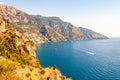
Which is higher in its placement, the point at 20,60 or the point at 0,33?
the point at 0,33

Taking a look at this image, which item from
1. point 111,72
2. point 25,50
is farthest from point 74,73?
point 25,50

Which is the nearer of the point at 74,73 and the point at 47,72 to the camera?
the point at 47,72

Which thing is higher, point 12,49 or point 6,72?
point 6,72

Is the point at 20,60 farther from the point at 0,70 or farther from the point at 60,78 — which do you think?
the point at 0,70

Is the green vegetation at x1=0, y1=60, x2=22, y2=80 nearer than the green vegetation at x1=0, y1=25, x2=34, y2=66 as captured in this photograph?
Yes

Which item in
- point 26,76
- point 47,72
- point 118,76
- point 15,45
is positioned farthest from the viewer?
point 118,76

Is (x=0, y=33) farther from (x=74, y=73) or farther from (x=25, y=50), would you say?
(x=74, y=73)

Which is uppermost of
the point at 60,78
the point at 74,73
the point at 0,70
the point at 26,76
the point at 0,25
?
the point at 0,25

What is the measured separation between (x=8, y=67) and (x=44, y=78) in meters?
35.0

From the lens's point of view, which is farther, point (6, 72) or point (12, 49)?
point (12, 49)

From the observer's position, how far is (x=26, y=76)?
56938 mm

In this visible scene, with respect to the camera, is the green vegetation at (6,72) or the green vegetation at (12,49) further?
the green vegetation at (12,49)

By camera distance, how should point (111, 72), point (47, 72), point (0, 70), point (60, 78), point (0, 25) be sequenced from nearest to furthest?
point (0, 70) < point (47, 72) < point (60, 78) < point (0, 25) < point (111, 72)

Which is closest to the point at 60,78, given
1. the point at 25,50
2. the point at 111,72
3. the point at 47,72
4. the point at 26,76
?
the point at 47,72
